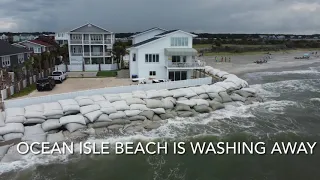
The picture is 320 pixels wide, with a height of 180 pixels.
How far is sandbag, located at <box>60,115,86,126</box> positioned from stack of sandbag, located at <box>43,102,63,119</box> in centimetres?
58

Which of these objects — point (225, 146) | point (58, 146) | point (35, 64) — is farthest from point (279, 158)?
point (35, 64)

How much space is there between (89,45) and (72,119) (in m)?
28.6

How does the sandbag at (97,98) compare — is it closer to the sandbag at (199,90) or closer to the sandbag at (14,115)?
the sandbag at (14,115)

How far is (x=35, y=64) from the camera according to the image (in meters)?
34.2

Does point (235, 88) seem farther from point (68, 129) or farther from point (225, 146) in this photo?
point (68, 129)

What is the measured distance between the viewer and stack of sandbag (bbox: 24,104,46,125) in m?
18.8

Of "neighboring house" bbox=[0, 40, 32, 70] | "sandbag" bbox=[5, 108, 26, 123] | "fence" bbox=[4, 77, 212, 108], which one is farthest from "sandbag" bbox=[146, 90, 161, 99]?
"neighboring house" bbox=[0, 40, 32, 70]

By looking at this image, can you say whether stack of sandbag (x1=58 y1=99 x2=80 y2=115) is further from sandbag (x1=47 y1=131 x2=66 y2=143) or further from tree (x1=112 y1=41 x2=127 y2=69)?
tree (x1=112 y1=41 x2=127 y2=69)

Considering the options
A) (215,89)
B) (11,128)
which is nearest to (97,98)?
(11,128)

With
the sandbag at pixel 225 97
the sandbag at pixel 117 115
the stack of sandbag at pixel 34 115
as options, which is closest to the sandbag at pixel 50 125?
the stack of sandbag at pixel 34 115

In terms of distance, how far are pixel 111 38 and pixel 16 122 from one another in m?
31.2

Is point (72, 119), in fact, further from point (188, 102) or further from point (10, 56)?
point (10, 56)

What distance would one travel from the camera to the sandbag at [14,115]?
18152mm

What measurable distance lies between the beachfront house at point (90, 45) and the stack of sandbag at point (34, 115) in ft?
82.5
